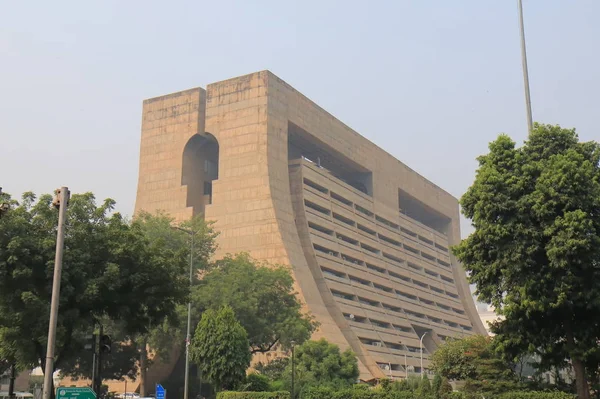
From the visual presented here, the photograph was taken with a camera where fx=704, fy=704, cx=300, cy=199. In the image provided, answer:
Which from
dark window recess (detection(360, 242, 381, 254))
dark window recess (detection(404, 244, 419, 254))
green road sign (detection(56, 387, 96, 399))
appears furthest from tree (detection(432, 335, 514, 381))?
dark window recess (detection(404, 244, 419, 254))

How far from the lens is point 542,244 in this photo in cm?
2420

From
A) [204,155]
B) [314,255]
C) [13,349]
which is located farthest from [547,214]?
[204,155]

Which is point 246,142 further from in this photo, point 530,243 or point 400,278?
point 530,243

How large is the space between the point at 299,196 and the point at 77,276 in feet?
174

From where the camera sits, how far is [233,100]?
78812mm

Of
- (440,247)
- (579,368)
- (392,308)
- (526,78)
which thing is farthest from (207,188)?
(579,368)

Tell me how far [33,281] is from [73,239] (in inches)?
88.3

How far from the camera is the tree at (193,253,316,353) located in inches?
2013

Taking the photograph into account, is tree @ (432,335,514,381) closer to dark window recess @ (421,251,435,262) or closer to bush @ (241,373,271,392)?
bush @ (241,373,271,392)

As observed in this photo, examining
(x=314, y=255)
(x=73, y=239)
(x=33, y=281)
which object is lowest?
(x=33, y=281)

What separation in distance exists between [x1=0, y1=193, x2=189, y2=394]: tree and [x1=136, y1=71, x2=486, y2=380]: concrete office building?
1614 inches

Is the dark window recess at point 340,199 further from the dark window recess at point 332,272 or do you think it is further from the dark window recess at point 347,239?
the dark window recess at point 332,272

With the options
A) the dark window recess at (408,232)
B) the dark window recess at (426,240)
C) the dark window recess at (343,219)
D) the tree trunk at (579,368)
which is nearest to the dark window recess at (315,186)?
the dark window recess at (343,219)

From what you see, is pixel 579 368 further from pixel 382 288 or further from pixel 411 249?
pixel 411 249
